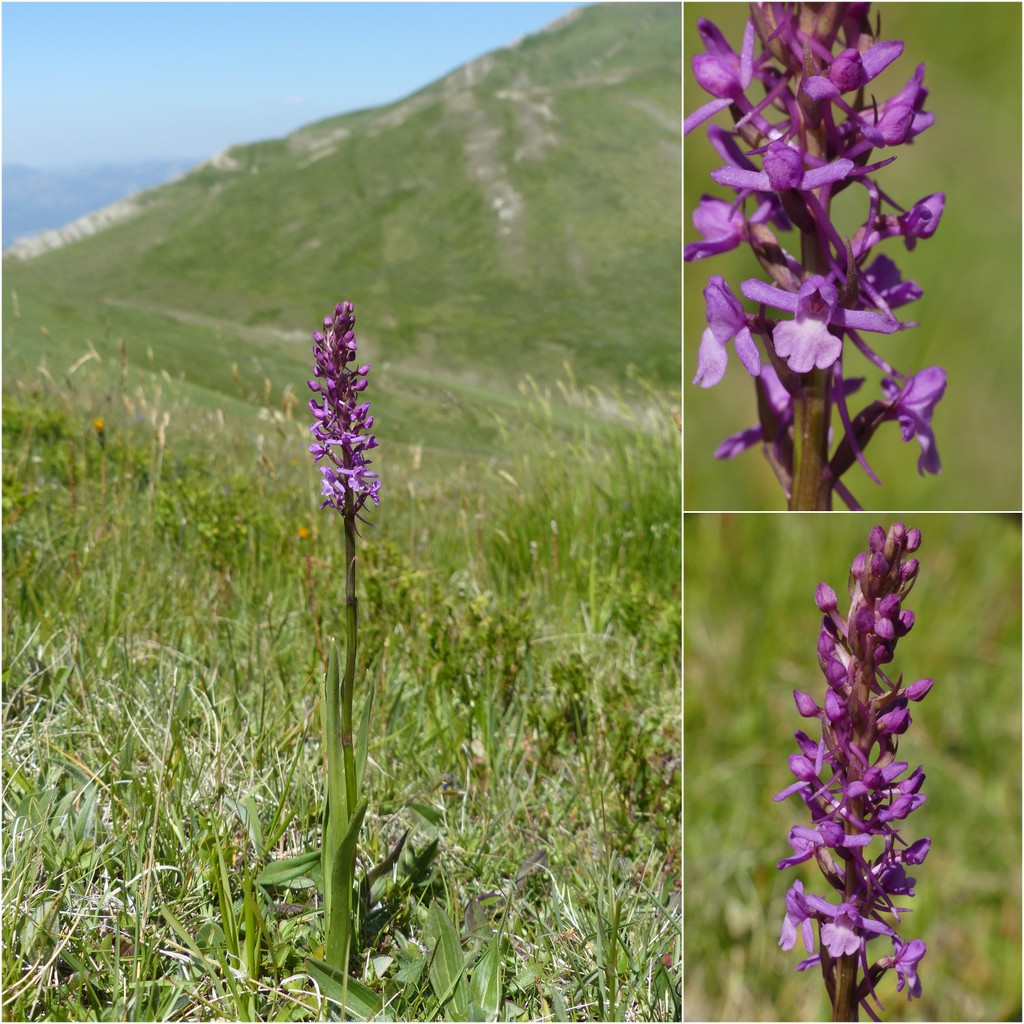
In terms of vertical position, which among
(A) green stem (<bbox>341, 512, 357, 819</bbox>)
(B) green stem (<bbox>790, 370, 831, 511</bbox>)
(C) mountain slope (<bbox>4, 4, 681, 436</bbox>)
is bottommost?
(A) green stem (<bbox>341, 512, 357, 819</bbox>)

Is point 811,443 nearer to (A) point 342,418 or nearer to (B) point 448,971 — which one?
(A) point 342,418

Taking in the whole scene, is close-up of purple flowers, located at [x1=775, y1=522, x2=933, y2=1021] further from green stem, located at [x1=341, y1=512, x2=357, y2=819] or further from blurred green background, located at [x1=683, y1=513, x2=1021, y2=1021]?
blurred green background, located at [x1=683, y1=513, x2=1021, y2=1021]

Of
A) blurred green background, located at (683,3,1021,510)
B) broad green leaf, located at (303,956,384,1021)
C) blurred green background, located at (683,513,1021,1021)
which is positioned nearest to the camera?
broad green leaf, located at (303,956,384,1021)

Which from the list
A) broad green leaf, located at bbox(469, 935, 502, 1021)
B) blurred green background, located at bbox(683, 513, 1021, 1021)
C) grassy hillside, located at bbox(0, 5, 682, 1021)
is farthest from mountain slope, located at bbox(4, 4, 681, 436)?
broad green leaf, located at bbox(469, 935, 502, 1021)

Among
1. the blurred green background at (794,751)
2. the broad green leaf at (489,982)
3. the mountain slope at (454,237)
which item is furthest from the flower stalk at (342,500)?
the mountain slope at (454,237)

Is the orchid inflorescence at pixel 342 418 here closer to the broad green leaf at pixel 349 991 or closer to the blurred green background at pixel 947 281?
the broad green leaf at pixel 349 991

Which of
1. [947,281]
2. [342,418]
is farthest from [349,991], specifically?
[947,281]
